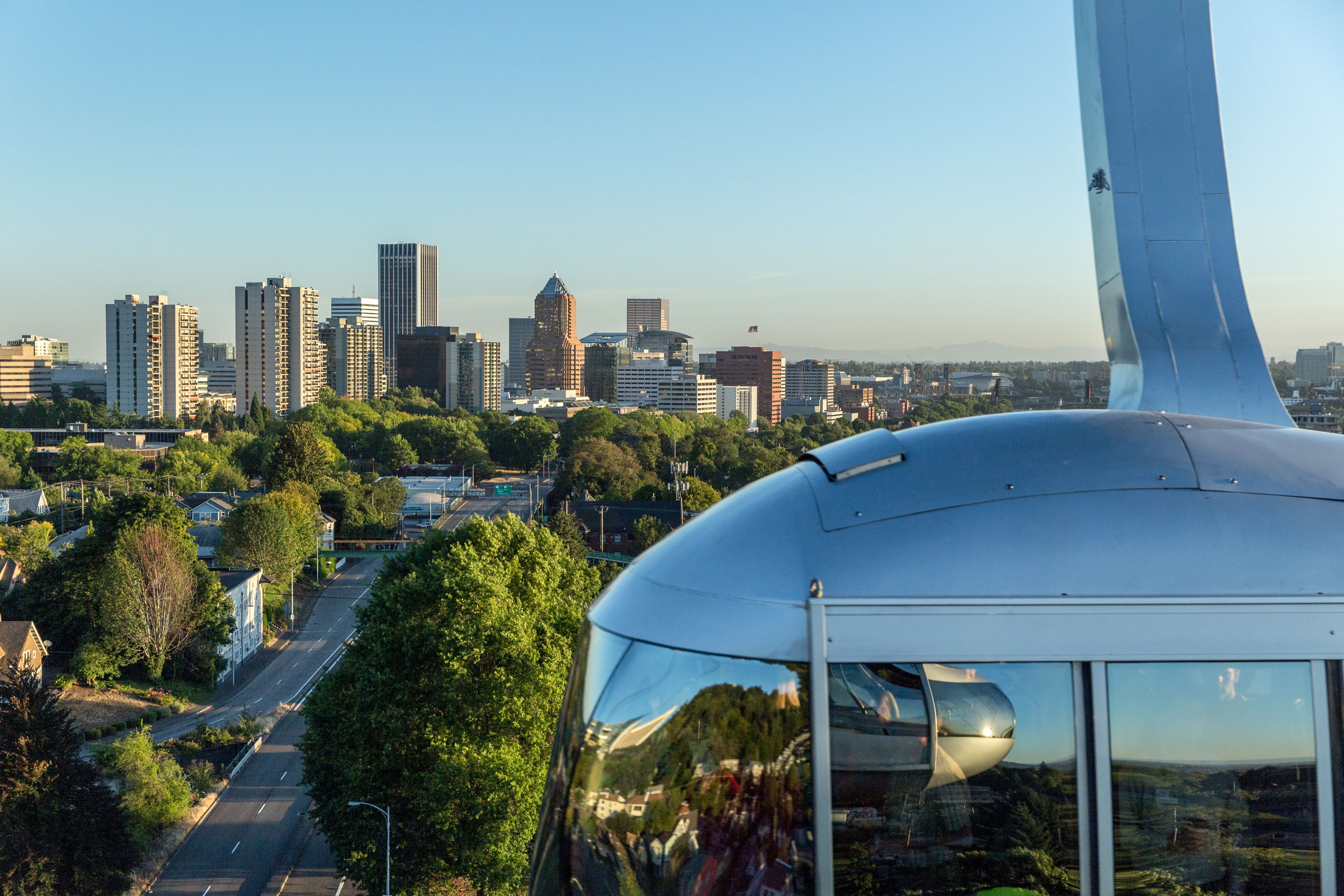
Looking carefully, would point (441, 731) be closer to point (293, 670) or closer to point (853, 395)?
point (293, 670)

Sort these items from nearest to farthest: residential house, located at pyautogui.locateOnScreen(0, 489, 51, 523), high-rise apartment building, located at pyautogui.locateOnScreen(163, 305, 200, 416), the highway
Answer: the highway → residential house, located at pyautogui.locateOnScreen(0, 489, 51, 523) → high-rise apartment building, located at pyautogui.locateOnScreen(163, 305, 200, 416)

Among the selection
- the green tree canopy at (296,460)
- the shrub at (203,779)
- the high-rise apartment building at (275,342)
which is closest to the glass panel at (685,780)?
the shrub at (203,779)

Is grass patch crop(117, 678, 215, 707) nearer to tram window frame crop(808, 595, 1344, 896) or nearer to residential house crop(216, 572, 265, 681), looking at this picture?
residential house crop(216, 572, 265, 681)

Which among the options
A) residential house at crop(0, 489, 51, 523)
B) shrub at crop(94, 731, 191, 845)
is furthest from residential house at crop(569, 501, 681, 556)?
residential house at crop(0, 489, 51, 523)


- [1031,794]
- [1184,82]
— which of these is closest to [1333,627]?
[1031,794]

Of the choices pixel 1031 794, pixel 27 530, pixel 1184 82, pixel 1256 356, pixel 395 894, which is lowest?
pixel 395 894

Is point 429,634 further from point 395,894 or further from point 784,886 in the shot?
point 784,886
